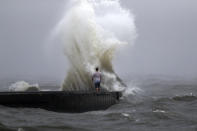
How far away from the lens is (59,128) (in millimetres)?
16219

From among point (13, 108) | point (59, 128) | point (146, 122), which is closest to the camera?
point (59, 128)

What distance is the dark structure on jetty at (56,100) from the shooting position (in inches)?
796

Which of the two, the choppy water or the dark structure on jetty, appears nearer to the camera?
the choppy water

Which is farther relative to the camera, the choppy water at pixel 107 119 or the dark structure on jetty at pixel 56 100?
the dark structure on jetty at pixel 56 100

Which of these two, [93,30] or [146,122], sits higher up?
[93,30]

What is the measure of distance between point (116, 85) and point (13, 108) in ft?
39.4

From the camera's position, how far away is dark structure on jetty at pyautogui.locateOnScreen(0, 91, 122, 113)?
20.2m

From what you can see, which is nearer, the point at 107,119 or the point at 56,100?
the point at 107,119

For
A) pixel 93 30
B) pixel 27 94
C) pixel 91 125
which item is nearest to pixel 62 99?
pixel 27 94

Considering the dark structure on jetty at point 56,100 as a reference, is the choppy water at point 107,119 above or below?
below

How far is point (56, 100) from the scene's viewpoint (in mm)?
20859

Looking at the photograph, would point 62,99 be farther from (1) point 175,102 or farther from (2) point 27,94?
(1) point 175,102

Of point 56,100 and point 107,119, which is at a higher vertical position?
point 56,100

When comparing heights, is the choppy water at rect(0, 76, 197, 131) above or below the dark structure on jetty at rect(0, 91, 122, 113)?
below
